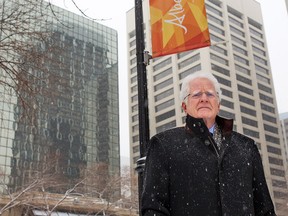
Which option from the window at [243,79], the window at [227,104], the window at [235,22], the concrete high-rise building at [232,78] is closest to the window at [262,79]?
the concrete high-rise building at [232,78]

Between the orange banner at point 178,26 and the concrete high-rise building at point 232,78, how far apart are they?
78.5m

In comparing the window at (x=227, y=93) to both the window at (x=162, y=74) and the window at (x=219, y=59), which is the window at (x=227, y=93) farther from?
the window at (x=162, y=74)

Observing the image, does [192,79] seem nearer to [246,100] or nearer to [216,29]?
[246,100]

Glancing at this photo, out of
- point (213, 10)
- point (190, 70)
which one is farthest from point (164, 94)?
point (213, 10)

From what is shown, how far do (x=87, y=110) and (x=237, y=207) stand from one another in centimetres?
7777

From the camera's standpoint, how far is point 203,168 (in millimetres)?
2373

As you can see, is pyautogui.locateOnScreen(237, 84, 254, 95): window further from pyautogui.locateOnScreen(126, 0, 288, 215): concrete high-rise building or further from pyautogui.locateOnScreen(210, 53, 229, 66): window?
pyautogui.locateOnScreen(210, 53, 229, 66): window

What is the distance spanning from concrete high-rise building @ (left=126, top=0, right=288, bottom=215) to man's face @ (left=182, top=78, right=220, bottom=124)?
268 ft

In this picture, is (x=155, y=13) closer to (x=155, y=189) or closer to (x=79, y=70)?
(x=155, y=189)

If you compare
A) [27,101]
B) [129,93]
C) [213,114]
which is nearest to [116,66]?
[129,93]

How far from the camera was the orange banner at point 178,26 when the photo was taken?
5.62 m

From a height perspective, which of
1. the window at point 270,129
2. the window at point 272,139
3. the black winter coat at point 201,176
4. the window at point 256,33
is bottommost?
the black winter coat at point 201,176

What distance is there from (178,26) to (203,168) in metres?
3.61

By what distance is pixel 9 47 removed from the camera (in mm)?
7500
